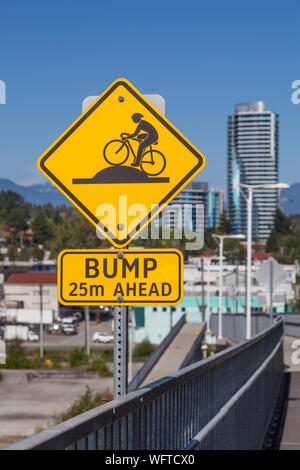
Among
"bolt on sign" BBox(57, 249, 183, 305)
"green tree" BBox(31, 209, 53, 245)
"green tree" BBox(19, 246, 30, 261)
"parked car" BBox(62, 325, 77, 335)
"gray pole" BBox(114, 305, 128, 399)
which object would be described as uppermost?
"bolt on sign" BBox(57, 249, 183, 305)

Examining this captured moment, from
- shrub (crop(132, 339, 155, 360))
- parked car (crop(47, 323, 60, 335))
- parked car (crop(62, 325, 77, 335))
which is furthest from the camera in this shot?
parked car (crop(47, 323, 60, 335))

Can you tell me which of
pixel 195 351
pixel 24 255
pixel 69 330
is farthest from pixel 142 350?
pixel 24 255

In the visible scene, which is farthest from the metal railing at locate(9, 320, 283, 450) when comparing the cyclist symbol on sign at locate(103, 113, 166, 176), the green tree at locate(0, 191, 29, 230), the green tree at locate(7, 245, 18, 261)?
the green tree at locate(0, 191, 29, 230)

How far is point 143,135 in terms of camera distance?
5.24 meters

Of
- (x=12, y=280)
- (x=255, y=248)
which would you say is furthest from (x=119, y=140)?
(x=255, y=248)

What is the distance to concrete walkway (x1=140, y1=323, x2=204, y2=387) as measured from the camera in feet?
129

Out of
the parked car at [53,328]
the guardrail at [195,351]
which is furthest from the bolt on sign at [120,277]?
the parked car at [53,328]

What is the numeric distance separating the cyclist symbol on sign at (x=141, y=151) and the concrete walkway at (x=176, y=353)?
30.3 meters

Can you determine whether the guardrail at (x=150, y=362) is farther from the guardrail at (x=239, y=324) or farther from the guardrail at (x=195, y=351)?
the guardrail at (x=239, y=324)

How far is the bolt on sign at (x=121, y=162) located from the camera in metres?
5.16

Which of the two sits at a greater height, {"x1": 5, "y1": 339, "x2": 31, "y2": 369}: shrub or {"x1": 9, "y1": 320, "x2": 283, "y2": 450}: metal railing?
{"x1": 9, "y1": 320, "x2": 283, "y2": 450}: metal railing

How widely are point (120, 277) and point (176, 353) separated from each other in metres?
40.9

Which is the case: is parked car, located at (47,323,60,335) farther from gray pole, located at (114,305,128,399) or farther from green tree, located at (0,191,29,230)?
gray pole, located at (114,305,128,399)
